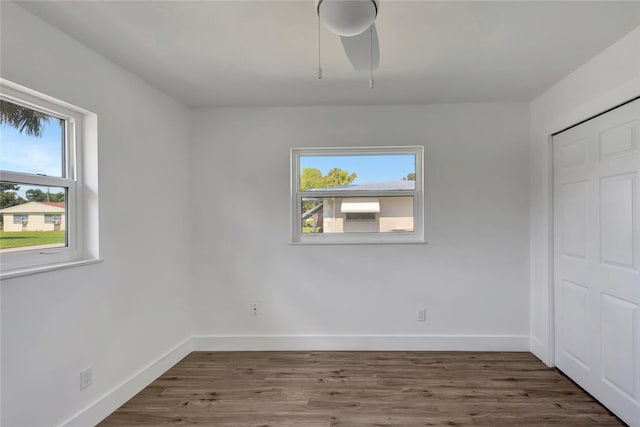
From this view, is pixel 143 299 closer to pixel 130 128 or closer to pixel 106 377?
pixel 106 377

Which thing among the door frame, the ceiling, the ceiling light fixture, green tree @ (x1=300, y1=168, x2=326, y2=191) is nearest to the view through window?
the ceiling

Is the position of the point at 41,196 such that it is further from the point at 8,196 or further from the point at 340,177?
the point at 340,177

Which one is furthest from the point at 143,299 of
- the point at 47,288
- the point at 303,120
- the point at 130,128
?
the point at 303,120

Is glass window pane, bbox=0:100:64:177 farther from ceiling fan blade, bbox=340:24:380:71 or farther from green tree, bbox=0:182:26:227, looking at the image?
ceiling fan blade, bbox=340:24:380:71

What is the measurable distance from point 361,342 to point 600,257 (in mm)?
1965

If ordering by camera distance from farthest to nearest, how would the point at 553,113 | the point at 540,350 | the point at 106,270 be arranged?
the point at 540,350 < the point at 553,113 < the point at 106,270

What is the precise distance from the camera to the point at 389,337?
3139 mm

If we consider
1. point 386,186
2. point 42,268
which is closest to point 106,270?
point 42,268

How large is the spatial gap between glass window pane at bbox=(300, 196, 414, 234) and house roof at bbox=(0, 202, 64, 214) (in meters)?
1.92

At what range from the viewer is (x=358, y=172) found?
10.7ft

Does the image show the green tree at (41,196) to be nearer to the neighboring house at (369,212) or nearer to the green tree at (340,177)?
the neighboring house at (369,212)

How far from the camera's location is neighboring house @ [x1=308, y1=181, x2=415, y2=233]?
10.6 ft

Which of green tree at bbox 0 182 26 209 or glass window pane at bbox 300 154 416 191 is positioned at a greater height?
glass window pane at bbox 300 154 416 191

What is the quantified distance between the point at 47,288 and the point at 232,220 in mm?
1599
